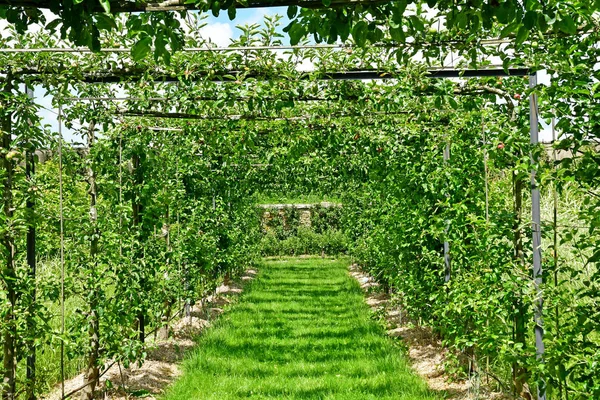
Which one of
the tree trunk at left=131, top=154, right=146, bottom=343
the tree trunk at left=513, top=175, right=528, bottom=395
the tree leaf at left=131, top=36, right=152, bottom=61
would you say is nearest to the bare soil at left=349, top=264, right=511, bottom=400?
the tree trunk at left=513, top=175, right=528, bottom=395

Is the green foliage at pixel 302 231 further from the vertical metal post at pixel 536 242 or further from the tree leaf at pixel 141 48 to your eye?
the tree leaf at pixel 141 48

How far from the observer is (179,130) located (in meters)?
6.98

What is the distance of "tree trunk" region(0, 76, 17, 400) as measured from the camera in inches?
150

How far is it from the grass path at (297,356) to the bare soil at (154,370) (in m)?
0.21

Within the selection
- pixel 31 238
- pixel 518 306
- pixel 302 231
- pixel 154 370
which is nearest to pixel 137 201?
pixel 31 238

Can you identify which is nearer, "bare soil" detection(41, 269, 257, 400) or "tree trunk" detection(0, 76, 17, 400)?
"tree trunk" detection(0, 76, 17, 400)

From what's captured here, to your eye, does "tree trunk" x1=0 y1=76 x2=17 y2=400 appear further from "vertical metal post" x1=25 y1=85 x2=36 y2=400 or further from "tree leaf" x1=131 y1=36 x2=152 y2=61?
"tree leaf" x1=131 y1=36 x2=152 y2=61

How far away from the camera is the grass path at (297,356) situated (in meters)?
5.82

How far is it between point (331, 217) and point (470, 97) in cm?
1863

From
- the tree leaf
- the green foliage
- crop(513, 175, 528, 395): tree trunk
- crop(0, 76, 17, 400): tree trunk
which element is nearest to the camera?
the tree leaf

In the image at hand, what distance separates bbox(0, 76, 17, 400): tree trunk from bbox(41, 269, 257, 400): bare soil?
31.2 inches

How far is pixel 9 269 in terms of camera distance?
3.88 meters

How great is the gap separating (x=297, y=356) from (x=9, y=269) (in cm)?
418

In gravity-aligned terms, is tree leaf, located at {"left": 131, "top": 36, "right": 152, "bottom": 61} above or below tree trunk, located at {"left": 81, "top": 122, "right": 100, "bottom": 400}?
above
